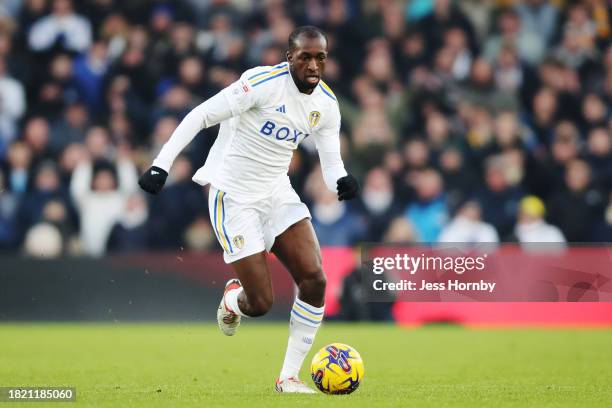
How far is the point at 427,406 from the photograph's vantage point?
8164 millimetres

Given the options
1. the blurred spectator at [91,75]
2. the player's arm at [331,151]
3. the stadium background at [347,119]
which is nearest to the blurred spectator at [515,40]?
the stadium background at [347,119]

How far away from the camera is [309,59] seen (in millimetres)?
8867

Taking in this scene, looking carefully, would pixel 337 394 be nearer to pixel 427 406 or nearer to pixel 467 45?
pixel 427 406

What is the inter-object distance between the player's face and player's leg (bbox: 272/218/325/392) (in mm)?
1121

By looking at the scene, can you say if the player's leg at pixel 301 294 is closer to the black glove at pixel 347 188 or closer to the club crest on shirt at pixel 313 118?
the black glove at pixel 347 188

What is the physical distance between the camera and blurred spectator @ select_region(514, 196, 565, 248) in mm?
16234

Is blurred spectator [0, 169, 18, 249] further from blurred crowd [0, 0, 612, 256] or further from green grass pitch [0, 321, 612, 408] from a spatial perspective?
green grass pitch [0, 321, 612, 408]

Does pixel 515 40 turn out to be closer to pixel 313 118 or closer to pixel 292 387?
pixel 313 118

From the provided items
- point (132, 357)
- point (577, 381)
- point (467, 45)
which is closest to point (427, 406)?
point (577, 381)

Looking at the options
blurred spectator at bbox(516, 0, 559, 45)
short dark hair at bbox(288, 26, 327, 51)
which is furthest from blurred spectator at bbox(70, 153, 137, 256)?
short dark hair at bbox(288, 26, 327, 51)

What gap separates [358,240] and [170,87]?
3.79 meters

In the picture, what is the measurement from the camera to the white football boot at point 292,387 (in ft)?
29.4

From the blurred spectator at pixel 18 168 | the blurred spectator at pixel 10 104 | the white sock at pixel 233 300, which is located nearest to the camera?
the white sock at pixel 233 300

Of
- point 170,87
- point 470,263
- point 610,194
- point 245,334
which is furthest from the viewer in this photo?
point 170,87
